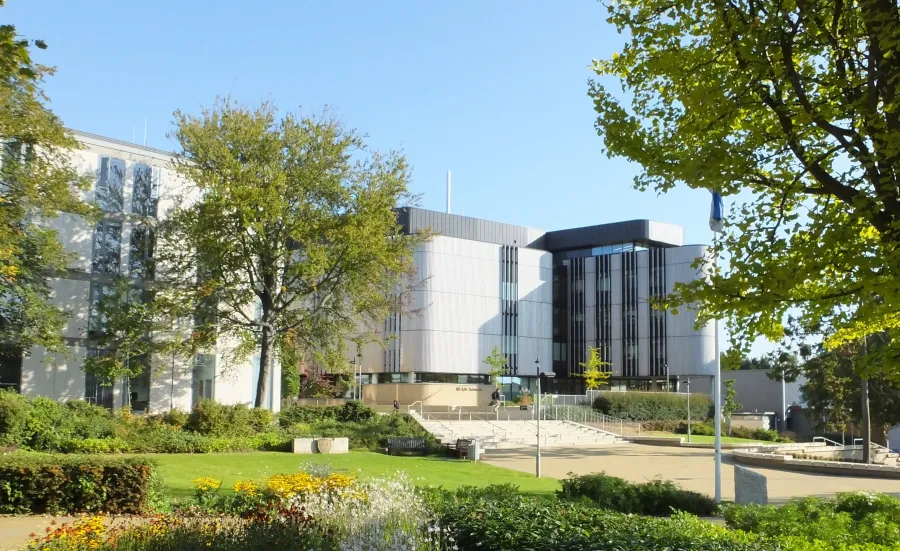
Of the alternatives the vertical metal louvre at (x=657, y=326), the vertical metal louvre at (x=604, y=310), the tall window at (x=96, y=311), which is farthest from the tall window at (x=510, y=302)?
the tall window at (x=96, y=311)

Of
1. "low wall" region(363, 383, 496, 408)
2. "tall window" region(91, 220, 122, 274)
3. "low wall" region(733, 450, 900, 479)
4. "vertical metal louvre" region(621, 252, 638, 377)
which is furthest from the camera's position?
"vertical metal louvre" region(621, 252, 638, 377)

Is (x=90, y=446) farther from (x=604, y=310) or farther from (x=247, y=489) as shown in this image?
(x=604, y=310)

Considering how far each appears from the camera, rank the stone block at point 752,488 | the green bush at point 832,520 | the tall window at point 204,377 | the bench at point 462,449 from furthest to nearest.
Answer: the tall window at point 204,377 < the bench at point 462,449 < the stone block at point 752,488 < the green bush at point 832,520

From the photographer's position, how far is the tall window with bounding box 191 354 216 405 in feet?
127

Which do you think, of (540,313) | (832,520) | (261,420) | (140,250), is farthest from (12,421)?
(540,313)

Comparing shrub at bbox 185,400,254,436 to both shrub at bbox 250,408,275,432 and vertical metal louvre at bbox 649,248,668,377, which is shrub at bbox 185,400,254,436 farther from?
vertical metal louvre at bbox 649,248,668,377

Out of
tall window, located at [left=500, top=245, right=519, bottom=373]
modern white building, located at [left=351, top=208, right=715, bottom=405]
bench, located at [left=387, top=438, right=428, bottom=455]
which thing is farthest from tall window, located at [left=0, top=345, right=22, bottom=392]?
tall window, located at [left=500, top=245, right=519, bottom=373]

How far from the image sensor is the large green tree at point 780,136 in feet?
23.3

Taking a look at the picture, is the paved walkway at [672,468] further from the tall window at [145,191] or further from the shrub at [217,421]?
the tall window at [145,191]

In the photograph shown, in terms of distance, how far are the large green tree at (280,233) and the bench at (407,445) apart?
6.65 metres

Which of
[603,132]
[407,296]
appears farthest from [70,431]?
[603,132]

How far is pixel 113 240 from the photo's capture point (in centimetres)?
3662

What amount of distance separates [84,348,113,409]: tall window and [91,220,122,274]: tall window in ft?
12.0

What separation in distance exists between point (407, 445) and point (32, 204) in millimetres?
16000
